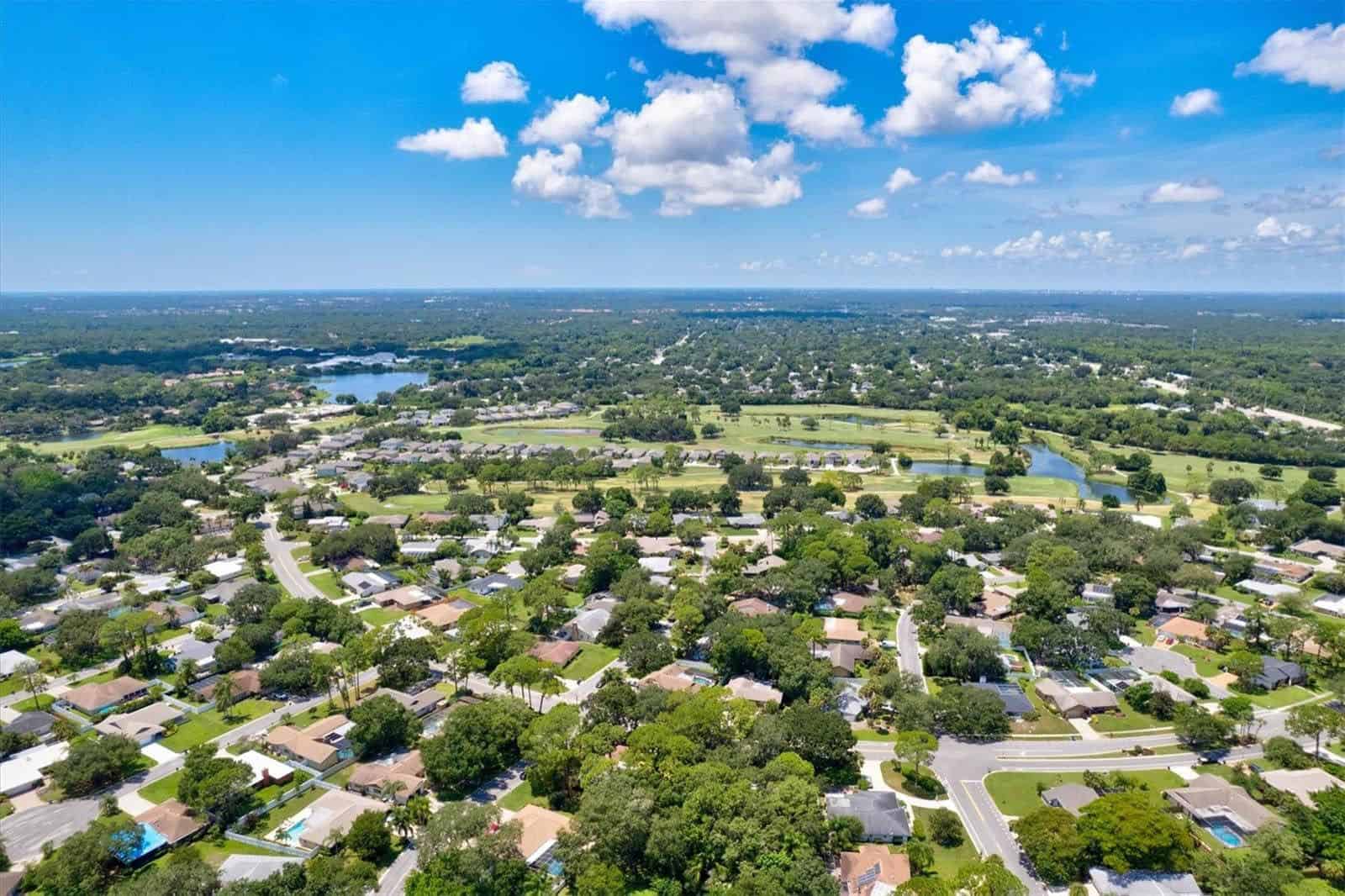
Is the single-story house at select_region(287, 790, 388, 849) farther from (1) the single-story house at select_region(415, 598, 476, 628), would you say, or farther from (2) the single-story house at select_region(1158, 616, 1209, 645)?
(2) the single-story house at select_region(1158, 616, 1209, 645)

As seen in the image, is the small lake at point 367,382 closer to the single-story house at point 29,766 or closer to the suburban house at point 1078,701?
the single-story house at point 29,766

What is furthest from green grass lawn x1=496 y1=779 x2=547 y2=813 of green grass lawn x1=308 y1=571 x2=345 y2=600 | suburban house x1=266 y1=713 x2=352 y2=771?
green grass lawn x1=308 y1=571 x2=345 y2=600

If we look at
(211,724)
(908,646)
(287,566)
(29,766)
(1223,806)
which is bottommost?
(211,724)

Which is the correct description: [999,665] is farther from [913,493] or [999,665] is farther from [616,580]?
[913,493]

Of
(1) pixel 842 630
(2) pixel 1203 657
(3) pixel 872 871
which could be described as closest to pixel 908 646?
(1) pixel 842 630

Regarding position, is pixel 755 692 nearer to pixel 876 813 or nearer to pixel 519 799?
pixel 876 813

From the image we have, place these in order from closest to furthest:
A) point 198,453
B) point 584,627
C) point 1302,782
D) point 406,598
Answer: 1. point 1302,782
2. point 584,627
3. point 406,598
4. point 198,453

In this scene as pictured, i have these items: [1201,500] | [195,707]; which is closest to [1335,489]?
[1201,500]
